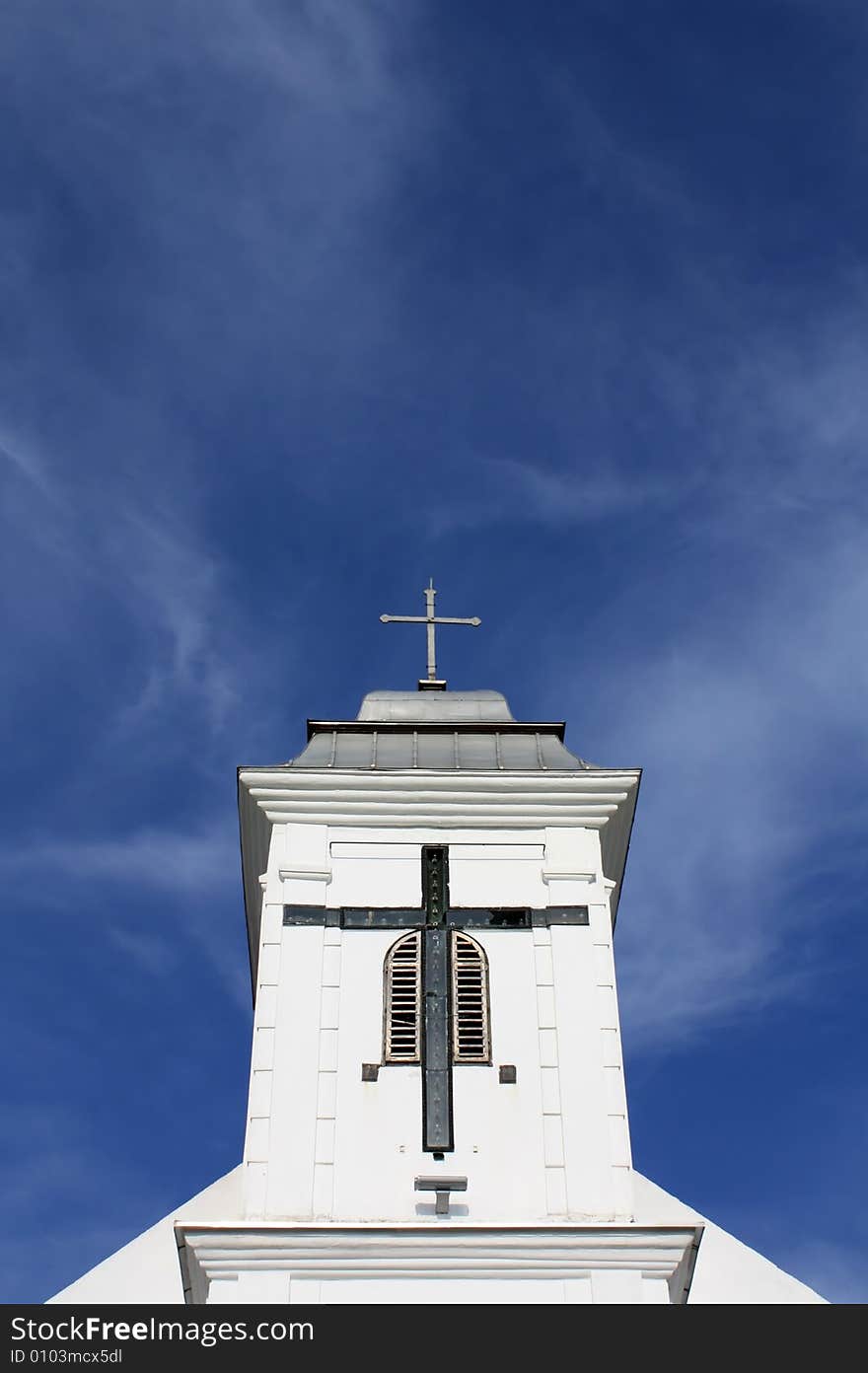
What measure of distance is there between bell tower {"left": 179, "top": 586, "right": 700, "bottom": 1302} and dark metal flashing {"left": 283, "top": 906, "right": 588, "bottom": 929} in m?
0.02

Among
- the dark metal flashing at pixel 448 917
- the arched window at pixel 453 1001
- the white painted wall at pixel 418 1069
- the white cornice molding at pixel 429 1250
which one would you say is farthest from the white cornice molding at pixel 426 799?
the white cornice molding at pixel 429 1250

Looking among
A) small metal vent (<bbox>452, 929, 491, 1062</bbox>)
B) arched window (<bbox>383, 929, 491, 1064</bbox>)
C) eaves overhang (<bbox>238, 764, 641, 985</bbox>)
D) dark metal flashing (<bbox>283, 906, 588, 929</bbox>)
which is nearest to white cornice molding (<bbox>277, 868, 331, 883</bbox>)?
dark metal flashing (<bbox>283, 906, 588, 929</bbox>)

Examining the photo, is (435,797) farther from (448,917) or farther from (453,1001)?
(453,1001)

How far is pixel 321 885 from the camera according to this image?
617 inches

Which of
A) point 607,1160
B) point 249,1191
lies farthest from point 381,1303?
point 607,1160

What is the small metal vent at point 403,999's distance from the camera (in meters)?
14.5

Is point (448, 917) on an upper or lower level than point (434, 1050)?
upper

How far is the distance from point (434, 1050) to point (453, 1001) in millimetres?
618

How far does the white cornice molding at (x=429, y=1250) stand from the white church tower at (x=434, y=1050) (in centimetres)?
2

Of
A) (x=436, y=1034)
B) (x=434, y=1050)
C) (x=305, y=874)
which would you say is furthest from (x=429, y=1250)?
(x=305, y=874)

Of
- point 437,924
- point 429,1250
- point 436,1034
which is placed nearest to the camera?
point 429,1250

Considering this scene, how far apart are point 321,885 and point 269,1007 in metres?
1.56

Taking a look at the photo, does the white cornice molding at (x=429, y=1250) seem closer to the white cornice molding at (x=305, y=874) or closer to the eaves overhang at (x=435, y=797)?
the white cornice molding at (x=305, y=874)

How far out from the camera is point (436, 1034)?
14570 mm
